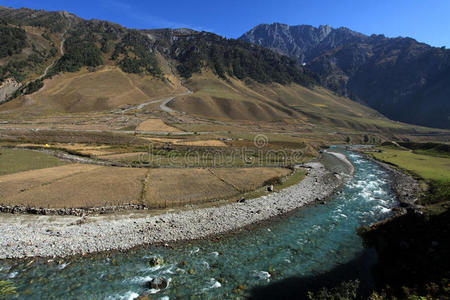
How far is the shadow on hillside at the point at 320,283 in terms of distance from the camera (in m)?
18.0

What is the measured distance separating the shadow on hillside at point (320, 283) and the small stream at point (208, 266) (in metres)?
0.26

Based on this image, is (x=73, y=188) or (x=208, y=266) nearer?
(x=208, y=266)

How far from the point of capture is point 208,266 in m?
21.4

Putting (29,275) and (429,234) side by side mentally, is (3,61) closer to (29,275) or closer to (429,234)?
(29,275)

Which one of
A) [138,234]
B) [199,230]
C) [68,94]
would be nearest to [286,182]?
[199,230]

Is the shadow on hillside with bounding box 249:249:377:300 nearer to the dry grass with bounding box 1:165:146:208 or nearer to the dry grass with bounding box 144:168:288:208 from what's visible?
the dry grass with bounding box 144:168:288:208

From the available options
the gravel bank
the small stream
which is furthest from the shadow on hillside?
the gravel bank

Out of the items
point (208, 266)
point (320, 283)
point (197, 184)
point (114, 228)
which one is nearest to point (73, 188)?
point (114, 228)

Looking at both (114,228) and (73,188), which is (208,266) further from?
(73,188)

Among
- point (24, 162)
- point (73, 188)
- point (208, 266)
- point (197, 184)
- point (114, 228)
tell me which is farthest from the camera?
point (24, 162)

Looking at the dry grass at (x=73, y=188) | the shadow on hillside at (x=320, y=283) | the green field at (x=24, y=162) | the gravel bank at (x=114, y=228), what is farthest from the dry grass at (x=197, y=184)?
the green field at (x=24, y=162)

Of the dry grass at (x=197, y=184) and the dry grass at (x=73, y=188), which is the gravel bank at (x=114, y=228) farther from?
the dry grass at (x=197, y=184)

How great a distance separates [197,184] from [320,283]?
26983 mm

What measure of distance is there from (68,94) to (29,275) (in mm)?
189391
